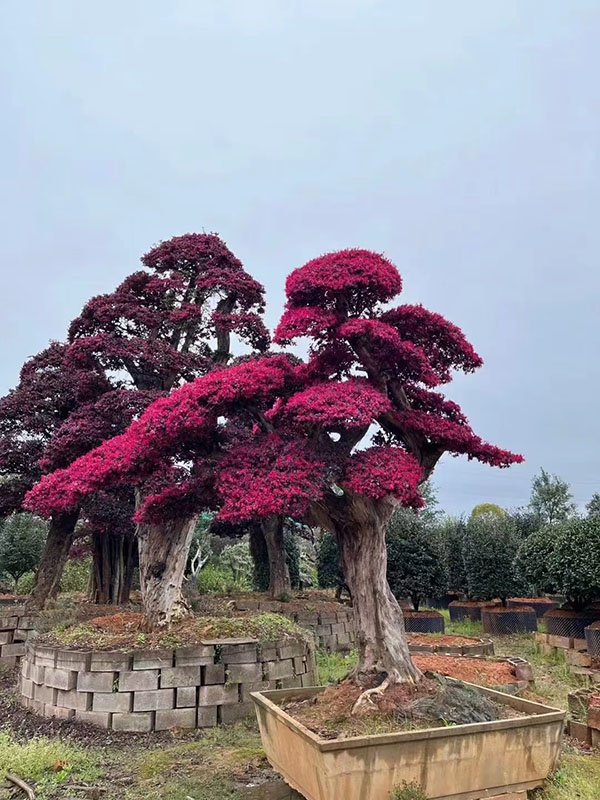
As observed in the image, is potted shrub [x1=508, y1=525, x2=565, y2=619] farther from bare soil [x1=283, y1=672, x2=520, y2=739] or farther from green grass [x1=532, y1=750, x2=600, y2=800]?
bare soil [x1=283, y1=672, x2=520, y2=739]

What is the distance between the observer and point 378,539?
5.74m

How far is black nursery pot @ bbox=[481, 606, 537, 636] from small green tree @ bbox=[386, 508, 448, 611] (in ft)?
3.79

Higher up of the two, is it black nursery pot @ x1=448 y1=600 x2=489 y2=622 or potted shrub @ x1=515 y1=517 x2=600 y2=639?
potted shrub @ x1=515 y1=517 x2=600 y2=639

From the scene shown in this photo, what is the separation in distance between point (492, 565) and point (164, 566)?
9.41 m

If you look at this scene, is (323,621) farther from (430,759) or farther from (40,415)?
(430,759)

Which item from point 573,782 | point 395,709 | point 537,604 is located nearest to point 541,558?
point 537,604

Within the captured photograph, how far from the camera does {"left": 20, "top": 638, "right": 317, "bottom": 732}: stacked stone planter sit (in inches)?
263

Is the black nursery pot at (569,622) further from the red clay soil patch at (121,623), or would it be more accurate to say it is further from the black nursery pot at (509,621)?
the red clay soil patch at (121,623)

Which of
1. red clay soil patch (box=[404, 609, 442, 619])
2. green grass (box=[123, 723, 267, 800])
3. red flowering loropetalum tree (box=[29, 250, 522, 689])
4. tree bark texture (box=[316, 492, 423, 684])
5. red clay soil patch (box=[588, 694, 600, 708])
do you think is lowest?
green grass (box=[123, 723, 267, 800])

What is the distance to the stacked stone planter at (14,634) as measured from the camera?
395 inches

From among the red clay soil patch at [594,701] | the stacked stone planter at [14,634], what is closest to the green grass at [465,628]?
the red clay soil patch at [594,701]

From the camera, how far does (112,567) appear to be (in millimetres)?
13617

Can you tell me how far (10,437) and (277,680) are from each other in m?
6.35

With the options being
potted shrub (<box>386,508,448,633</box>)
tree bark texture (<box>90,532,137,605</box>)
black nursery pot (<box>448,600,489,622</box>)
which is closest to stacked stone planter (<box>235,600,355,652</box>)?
potted shrub (<box>386,508,448,633</box>)
